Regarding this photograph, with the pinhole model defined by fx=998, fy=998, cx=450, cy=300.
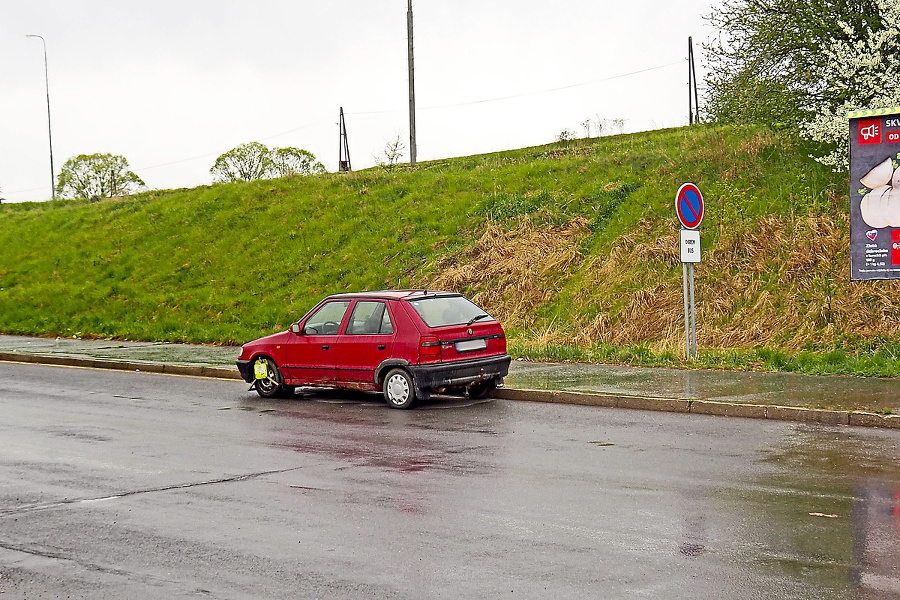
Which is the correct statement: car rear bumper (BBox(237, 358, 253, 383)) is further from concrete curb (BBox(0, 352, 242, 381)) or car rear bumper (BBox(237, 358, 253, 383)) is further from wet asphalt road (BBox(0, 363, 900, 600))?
wet asphalt road (BBox(0, 363, 900, 600))

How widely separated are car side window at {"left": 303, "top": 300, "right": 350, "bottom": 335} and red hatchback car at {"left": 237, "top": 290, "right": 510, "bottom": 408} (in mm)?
15

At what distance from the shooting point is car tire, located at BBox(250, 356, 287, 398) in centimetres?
1465

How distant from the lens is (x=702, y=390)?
42.7ft

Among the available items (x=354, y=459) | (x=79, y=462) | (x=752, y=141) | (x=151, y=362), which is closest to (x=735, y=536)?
(x=354, y=459)

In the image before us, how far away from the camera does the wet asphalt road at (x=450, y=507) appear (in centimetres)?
558

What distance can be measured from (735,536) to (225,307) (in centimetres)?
2198

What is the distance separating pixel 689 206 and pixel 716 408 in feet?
15.7

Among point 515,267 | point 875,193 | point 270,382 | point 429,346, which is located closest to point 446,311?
point 429,346

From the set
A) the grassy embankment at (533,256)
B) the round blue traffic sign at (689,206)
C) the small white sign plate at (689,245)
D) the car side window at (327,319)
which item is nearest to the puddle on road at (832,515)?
the grassy embankment at (533,256)

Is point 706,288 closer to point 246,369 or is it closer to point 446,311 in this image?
point 446,311

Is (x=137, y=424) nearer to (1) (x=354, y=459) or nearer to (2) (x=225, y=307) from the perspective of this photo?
(1) (x=354, y=459)

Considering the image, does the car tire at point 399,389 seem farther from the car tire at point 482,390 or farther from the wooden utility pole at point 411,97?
the wooden utility pole at point 411,97

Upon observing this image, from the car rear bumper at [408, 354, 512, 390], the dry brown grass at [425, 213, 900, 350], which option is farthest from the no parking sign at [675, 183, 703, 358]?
the car rear bumper at [408, 354, 512, 390]

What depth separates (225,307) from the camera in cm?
2684
